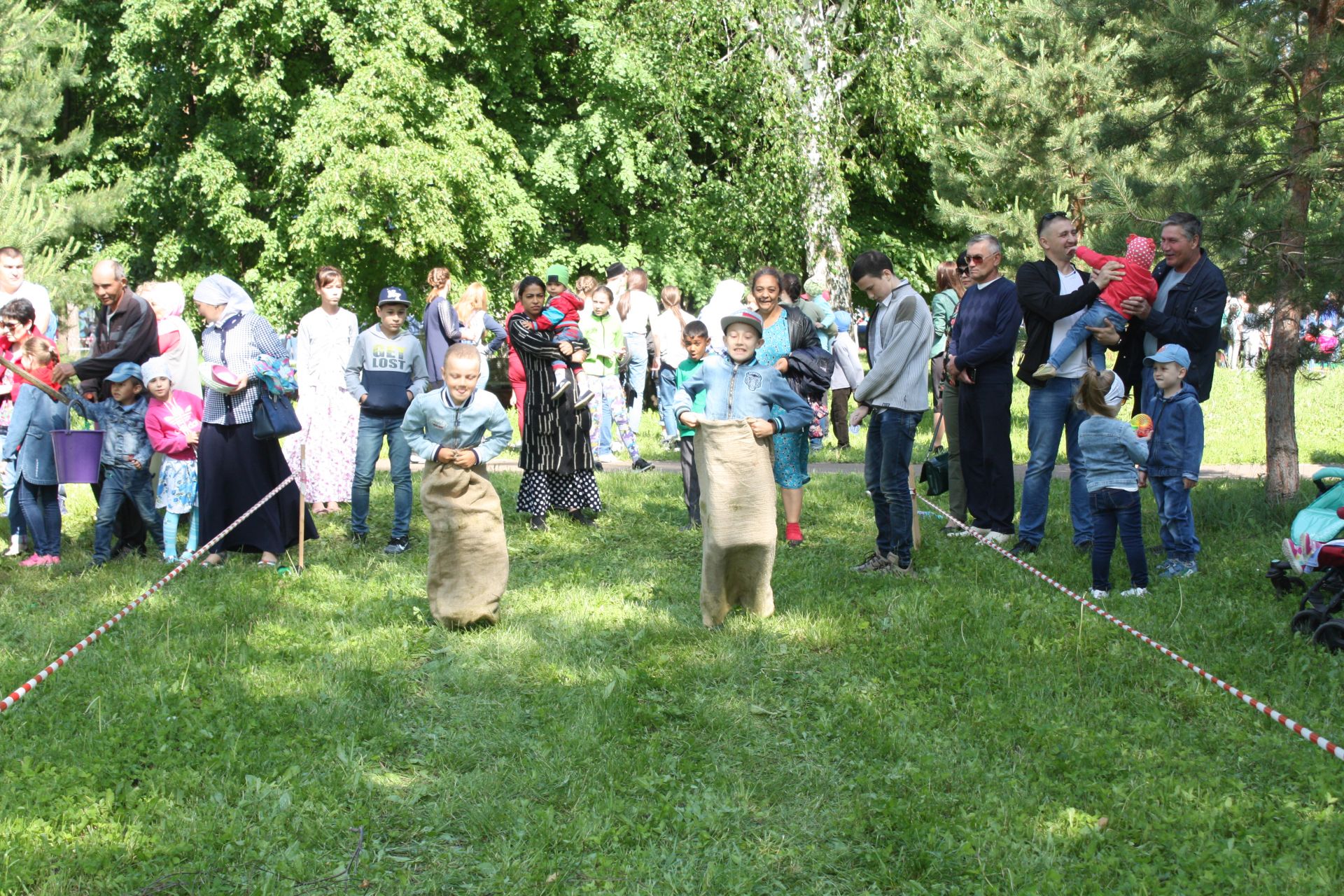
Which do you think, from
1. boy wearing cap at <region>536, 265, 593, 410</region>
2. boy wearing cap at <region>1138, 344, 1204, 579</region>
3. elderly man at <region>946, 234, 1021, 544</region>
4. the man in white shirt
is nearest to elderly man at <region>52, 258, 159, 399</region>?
the man in white shirt

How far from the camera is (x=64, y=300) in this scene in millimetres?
22750

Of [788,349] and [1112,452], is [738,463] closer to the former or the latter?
[1112,452]

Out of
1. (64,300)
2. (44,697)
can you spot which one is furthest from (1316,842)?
(64,300)

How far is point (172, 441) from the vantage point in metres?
8.52

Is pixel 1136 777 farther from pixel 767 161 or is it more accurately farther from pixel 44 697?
pixel 767 161

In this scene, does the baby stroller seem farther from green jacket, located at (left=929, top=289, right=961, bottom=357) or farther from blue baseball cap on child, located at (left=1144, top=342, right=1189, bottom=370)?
green jacket, located at (left=929, top=289, right=961, bottom=357)

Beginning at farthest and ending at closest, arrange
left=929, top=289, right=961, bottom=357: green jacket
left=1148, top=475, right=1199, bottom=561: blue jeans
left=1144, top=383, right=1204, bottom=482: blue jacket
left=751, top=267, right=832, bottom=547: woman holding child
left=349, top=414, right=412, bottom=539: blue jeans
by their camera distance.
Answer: left=929, top=289, right=961, bottom=357: green jacket, left=349, top=414, right=412, bottom=539: blue jeans, left=751, top=267, right=832, bottom=547: woman holding child, left=1148, top=475, right=1199, bottom=561: blue jeans, left=1144, top=383, right=1204, bottom=482: blue jacket

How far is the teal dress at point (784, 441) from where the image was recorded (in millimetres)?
8836

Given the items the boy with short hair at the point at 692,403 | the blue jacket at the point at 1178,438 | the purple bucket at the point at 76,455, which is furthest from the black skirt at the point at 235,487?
the blue jacket at the point at 1178,438

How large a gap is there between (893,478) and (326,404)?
532cm

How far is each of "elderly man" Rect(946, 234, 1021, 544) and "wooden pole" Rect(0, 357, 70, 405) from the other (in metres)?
6.53

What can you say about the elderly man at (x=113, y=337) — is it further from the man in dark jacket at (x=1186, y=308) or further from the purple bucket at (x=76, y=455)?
the man in dark jacket at (x=1186, y=308)

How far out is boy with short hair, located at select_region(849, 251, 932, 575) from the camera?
7.80 m

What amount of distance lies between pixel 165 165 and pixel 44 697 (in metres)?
20.5
